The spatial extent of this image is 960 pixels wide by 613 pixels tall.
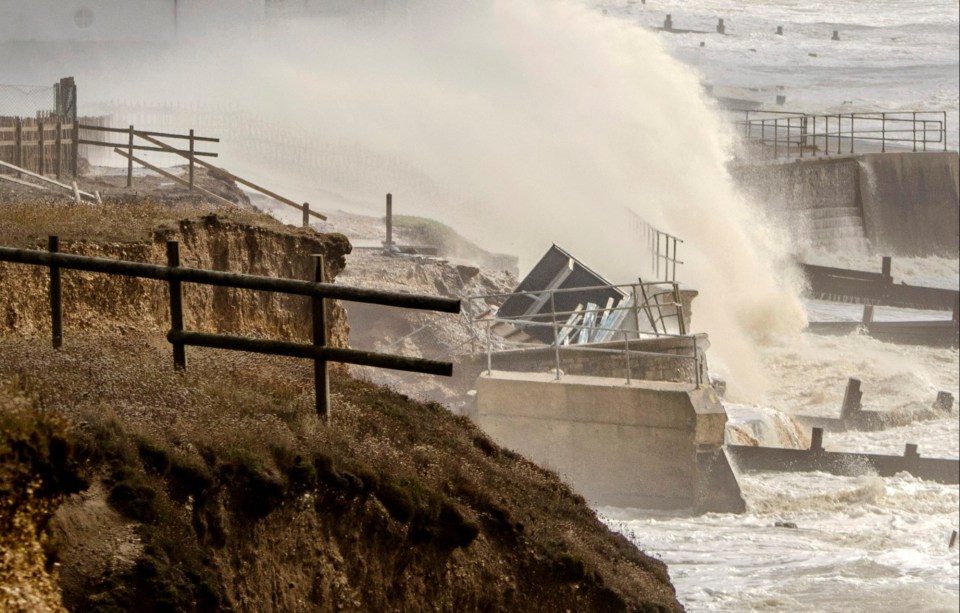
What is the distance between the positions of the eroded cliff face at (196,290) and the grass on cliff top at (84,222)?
0.09 metres

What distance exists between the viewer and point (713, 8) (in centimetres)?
6347

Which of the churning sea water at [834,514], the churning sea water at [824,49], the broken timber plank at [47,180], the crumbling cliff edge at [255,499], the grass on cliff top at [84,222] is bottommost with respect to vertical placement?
the churning sea water at [834,514]

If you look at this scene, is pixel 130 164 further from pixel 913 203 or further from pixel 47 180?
pixel 913 203

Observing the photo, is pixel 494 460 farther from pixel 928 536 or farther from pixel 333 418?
pixel 928 536

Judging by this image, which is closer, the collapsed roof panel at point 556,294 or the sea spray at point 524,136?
the collapsed roof panel at point 556,294

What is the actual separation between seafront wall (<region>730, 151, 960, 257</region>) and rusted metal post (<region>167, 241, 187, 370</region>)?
34.5 m

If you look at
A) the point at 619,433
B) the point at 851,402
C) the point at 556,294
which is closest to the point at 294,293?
the point at 619,433

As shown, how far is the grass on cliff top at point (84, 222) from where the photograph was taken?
802 centimetres

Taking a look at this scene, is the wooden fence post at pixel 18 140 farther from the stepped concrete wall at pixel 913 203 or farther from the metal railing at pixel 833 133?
the stepped concrete wall at pixel 913 203

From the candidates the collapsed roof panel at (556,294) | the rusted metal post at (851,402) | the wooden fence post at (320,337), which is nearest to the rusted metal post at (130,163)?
the collapsed roof panel at (556,294)

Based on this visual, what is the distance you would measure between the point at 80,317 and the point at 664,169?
30.0 meters

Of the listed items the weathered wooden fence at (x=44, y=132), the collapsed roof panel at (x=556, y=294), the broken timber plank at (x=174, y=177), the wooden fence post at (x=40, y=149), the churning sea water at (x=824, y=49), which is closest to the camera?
the weathered wooden fence at (x=44, y=132)

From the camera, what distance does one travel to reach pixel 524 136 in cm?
3588

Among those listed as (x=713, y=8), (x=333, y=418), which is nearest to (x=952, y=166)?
(x=713, y=8)
